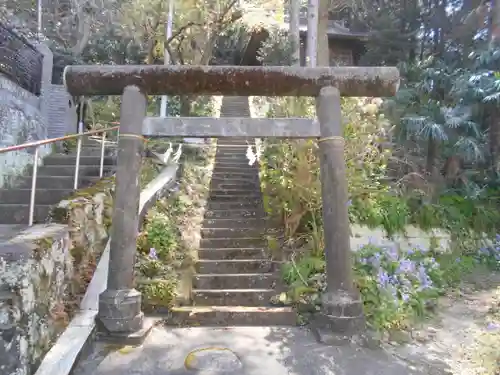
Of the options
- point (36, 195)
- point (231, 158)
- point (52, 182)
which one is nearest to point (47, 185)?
point (52, 182)

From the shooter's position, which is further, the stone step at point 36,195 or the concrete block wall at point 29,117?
the concrete block wall at point 29,117

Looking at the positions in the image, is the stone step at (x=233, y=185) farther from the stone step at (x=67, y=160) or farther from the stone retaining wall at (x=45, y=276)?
the stone retaining wall at (x=45, y=276)

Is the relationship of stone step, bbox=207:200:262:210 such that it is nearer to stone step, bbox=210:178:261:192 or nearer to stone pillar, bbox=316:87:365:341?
stone step, bbox=210:178:261:192

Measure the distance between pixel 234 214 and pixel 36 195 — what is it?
3.29m

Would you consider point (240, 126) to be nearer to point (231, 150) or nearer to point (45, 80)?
point (45, 80)

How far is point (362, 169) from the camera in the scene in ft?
20.0

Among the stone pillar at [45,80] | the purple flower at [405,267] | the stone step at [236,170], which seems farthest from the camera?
the stone step at [236,170]

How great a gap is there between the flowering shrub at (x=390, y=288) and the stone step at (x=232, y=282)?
1.21 meters

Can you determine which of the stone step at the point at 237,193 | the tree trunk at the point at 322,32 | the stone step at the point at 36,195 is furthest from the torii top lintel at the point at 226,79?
the tree trunk at the point at 322,32

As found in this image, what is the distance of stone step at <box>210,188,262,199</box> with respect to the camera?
7875 mm

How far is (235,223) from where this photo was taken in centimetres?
676

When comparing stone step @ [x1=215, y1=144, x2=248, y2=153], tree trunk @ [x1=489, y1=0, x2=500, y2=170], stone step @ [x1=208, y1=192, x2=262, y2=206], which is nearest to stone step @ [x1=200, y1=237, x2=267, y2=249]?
stone step @ [x1=208, y1=192, x2=262, y2=206]

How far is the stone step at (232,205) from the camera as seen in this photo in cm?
739

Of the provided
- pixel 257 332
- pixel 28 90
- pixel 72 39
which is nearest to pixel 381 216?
pixel 257 332
